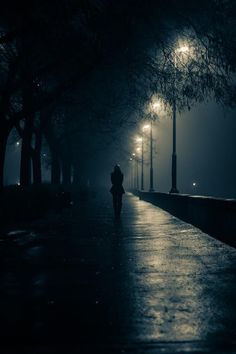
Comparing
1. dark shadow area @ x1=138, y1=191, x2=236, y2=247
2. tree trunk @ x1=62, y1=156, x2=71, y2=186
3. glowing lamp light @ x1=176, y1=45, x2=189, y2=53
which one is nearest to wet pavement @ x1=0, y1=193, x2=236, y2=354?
dark shadow area @ x1=138, y1=191, x2=236, y2=247

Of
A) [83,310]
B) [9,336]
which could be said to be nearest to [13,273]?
[83,310]

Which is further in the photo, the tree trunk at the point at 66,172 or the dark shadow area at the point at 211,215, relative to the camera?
the tree trunk at the point at 66,172

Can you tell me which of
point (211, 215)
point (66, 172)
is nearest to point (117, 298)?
point (211, 215)

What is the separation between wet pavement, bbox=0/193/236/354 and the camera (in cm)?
503

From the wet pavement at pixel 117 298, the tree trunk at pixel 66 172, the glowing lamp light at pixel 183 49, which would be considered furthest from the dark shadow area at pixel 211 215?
the tree trunk at pixel 66 172

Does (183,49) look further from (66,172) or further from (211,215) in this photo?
(66,172)

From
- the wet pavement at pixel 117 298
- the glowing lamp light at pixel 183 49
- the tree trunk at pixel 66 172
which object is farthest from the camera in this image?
the tree trunk at pixel 66 172

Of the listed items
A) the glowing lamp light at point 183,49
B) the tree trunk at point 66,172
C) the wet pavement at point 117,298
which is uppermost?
the glowing lamp light at point 183,49

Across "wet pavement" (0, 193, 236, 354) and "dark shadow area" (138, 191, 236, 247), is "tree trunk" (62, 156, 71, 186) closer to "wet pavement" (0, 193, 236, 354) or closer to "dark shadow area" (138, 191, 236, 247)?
"dark shadow area" (138, 191, 236, 247)

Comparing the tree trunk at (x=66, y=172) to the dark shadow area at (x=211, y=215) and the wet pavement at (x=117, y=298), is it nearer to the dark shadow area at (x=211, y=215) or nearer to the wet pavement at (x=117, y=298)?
the dark shadow area at (x=211, y=215)

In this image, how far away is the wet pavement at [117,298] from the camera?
16.5 ft

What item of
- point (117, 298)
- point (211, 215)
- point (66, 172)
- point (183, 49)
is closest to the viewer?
point (117, 298)

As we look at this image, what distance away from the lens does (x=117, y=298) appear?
6969 mm

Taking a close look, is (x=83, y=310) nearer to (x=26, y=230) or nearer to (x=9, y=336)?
(x=9, y=336)
